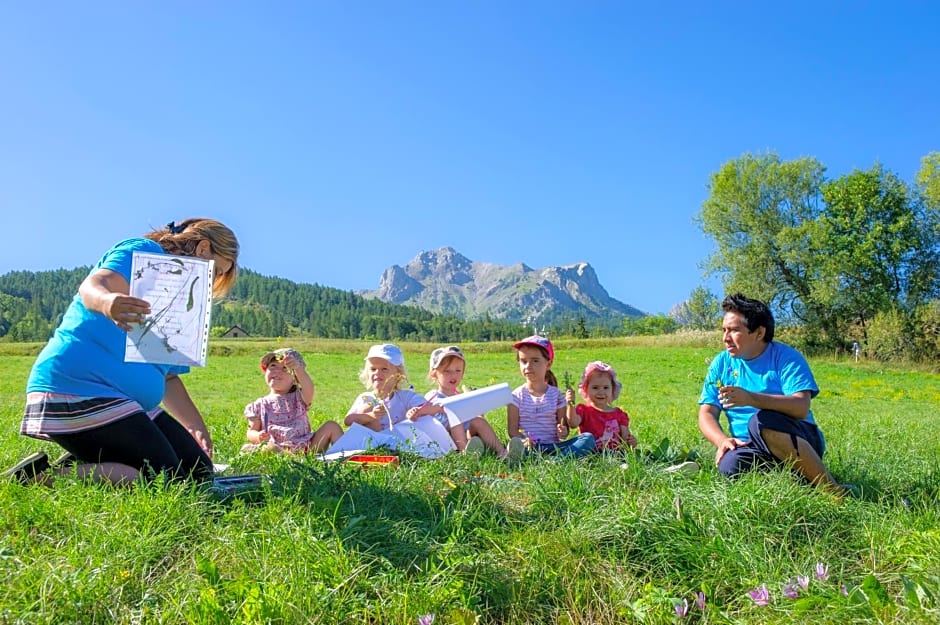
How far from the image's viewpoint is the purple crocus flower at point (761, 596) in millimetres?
2799

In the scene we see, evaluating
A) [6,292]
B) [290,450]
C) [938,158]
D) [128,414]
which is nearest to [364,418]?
[290,450]

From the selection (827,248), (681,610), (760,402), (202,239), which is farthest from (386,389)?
(827,248)

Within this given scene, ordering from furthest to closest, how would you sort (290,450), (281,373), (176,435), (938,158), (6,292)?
(6,292), (938,158), (281,373), (290,450), (176,435)

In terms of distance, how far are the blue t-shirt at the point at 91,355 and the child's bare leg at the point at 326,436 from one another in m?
2.30

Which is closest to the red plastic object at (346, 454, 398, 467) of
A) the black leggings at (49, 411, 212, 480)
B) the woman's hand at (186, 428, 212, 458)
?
the woman's hand at (186, 428, 212, 458)

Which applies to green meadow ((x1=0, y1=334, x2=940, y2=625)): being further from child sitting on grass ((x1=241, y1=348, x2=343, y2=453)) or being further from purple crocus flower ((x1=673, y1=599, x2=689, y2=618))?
child sitting on grass ((x1=241, y1=348, x2=343, y2=453))

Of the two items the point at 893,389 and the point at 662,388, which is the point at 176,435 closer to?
the point at 662,388

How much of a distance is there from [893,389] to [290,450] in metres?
21.6

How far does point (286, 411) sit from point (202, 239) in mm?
2400

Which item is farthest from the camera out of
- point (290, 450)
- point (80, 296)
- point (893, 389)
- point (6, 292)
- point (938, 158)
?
point (6, 292)

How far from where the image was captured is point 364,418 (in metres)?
6.17

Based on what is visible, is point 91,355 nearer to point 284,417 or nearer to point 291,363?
point 291,363

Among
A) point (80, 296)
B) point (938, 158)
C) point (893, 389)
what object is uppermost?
point (938, 158)

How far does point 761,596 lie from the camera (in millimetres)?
2826
